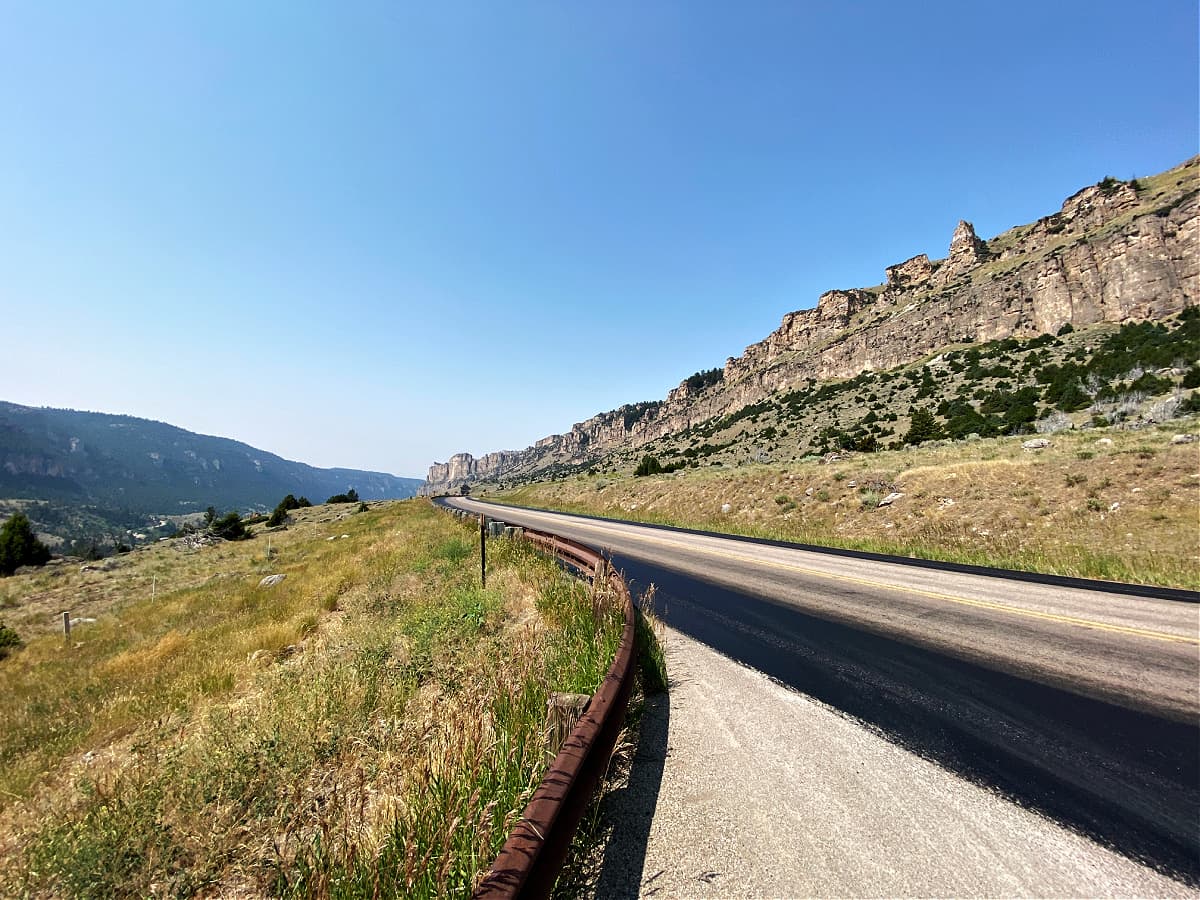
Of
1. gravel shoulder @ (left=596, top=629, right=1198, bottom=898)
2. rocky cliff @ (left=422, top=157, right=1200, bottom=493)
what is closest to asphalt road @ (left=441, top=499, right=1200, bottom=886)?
gravel shoulder @ (left=596, top=629, right=1198, bottom=898)

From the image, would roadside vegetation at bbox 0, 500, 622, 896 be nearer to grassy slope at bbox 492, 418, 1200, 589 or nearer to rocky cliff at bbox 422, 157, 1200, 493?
grassy slope at bbox 492, 418, 1200, 589

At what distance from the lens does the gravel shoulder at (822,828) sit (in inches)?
94.2

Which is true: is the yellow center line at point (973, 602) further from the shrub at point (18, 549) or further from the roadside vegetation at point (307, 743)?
the shrub at point (18, 549)

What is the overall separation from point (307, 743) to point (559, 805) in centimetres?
342

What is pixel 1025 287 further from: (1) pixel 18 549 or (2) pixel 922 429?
(1) pixel 18 549

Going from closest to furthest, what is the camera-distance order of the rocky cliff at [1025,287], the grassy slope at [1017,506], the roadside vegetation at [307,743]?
1. the roadside vegetation at [307,743]
2. the grassy slope at [1017,506]
3. the rocky cliff at [1025,287]

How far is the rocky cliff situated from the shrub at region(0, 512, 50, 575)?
4317 inches

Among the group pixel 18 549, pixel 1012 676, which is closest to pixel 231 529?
pixel 18 549

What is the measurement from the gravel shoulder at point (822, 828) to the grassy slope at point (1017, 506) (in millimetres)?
9710

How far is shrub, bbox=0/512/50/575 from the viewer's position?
39812 millimetres

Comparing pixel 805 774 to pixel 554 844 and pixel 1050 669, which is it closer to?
pixel 554 844

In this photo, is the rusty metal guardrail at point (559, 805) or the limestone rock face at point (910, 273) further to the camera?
the limestone rock face at point (910, 273)

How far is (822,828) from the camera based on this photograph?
2801 millimetres

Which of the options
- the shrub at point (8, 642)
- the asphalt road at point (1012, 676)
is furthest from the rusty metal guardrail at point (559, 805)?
the shrub at point (8, 642)
